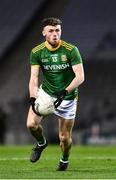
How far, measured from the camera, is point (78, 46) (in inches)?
1435

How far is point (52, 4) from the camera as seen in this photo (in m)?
37.7

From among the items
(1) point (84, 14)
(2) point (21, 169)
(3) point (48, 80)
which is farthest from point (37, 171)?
(1) point (84, 14)

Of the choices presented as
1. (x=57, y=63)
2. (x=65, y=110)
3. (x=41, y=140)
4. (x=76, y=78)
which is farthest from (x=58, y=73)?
(x=41, y=140)

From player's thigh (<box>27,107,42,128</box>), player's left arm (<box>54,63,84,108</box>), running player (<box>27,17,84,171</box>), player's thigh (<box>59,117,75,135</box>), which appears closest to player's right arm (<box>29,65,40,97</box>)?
running player (<box>27,17,84,171</box>)

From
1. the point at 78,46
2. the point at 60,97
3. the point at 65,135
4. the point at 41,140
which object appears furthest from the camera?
the point at 78,46

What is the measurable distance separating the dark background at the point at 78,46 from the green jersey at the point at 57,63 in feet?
77.6

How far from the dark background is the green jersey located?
23.7m

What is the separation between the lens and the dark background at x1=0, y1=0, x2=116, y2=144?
1406 inches

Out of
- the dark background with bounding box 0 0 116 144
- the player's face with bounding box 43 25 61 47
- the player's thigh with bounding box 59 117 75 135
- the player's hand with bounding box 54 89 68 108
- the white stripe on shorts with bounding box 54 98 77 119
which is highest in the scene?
the player's face with bounding box 43 25 61 47

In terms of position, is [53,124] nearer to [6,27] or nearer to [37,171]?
Result: [6,27]

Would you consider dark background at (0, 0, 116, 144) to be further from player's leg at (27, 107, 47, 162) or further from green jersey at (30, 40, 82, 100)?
green jersey at (30, 40, 82, 100)

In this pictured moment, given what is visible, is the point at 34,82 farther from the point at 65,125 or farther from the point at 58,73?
the point at 65,125

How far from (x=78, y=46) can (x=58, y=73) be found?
84.4 ft

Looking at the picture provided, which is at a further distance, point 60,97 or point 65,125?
point 65,125
